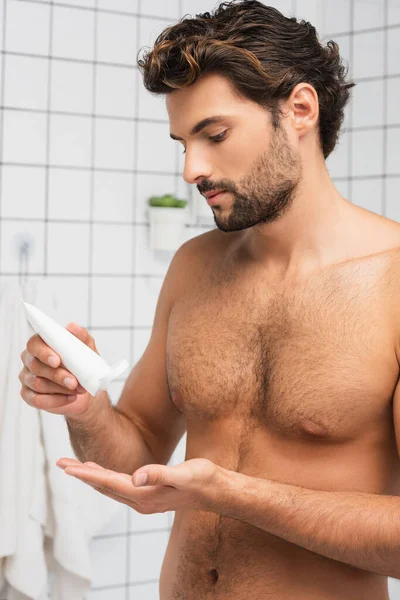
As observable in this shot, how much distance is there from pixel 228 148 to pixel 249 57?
0.47 feet

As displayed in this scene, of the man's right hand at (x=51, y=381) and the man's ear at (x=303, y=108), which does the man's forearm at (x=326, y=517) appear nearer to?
the man's right hand at (x=51, y=381)

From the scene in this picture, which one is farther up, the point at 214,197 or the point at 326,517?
the point at 214,197

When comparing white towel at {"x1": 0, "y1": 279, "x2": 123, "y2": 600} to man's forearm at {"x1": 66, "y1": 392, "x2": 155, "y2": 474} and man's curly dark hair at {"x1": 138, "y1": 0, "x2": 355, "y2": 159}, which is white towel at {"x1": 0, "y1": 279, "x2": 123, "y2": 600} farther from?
man's curly dark hair at {"x1": 138, "y1": 0, "x2": 355, "y2": 159}

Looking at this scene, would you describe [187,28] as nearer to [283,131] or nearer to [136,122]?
[283,131]

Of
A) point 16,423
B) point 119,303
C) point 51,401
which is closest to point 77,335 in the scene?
point 51,401

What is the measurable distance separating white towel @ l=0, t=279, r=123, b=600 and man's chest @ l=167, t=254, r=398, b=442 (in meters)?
0.76

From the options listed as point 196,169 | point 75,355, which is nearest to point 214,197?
point 196,169

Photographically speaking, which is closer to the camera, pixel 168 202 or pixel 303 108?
pixel 303 108

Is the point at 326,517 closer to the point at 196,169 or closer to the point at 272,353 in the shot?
the point at 272,353

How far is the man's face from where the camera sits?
116 cm

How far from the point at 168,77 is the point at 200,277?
346 mm

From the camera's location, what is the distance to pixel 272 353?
3.91 ft

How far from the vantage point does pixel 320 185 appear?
4.09 feet

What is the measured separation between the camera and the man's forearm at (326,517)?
38.8 inches
